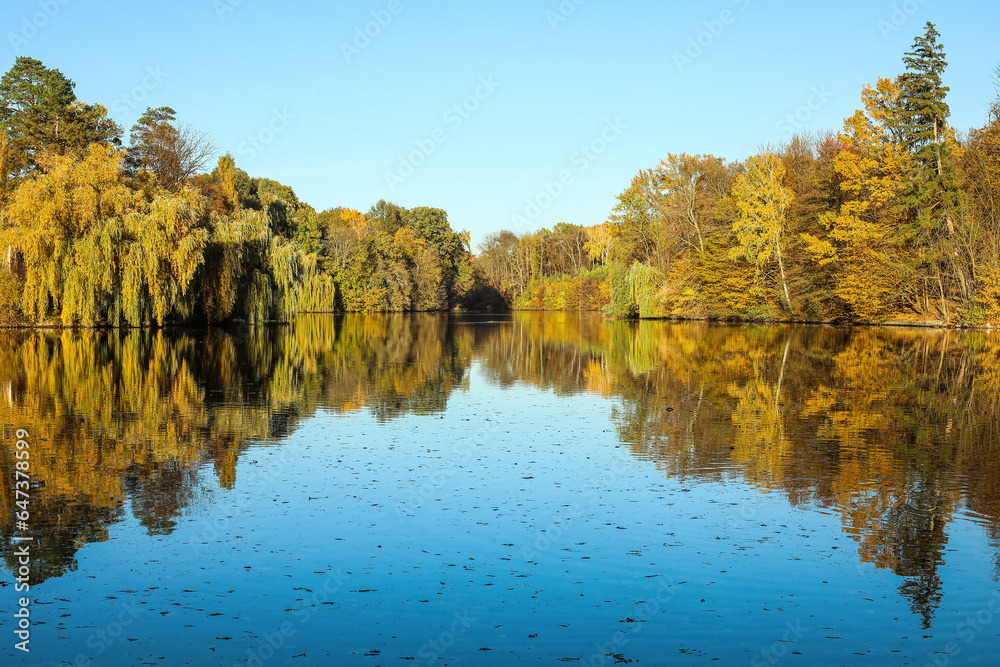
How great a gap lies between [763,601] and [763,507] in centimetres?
262

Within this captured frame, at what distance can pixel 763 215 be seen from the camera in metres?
54.1

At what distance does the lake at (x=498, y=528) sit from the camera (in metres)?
5.13

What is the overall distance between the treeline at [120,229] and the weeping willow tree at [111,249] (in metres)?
0.06

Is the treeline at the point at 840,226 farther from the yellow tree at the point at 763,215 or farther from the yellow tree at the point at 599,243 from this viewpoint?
the yellow tree at the point at 599,243

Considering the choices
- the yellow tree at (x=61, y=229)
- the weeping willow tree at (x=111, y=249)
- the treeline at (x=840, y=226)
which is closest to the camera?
the yellow tree at (x=61, y=229)

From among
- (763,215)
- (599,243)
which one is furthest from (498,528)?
(599,243)

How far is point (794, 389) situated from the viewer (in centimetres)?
1788

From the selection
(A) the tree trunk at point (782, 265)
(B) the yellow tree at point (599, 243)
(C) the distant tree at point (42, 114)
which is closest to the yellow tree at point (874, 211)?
(A) the tree trunk at point (782, 265)

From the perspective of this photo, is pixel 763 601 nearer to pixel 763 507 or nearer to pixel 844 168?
pixel 763 507

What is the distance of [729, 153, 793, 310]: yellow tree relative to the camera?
5381 centimetres

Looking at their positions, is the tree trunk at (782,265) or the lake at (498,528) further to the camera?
the tree trunk at (782,265)

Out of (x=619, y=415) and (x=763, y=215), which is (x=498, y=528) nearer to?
(x=619, y=415)

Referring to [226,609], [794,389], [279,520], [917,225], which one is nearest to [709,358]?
[794,389]

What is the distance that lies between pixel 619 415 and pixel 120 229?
29898 millimetres
